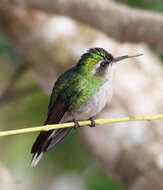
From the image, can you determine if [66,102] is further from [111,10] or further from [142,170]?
[142,170]

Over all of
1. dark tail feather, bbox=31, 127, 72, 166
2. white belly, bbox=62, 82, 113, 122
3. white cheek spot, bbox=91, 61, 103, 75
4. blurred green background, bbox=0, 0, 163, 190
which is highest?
white cheek spot, bbox=91, 61, 103, 75

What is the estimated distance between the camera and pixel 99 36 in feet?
19.8

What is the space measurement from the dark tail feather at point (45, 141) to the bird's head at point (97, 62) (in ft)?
1.36

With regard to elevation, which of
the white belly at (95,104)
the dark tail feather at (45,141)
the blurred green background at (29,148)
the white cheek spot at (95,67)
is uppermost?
the white cheek spot at (95,67)

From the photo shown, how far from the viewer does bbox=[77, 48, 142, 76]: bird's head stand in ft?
9.85

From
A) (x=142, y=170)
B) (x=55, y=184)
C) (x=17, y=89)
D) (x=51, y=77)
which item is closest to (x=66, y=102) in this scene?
(x=142, y=170)

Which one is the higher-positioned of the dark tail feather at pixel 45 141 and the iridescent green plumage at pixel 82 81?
the iridescent green plumage at pixel 82 81

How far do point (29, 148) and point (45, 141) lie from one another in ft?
11.8

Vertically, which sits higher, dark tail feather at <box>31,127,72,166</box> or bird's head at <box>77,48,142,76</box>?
bird's head at <box>77,48,142,76</box>

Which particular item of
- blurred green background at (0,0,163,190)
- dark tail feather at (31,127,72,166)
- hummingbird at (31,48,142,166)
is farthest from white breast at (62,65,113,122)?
blurred green background at (0,0,163,190)

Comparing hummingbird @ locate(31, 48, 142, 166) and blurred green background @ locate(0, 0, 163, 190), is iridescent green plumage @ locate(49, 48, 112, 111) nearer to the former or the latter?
hummingbird @ locate(31, 48, 142, 166)

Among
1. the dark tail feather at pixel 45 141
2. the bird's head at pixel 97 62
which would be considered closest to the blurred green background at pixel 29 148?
the dark tail feather at pixel 45 141

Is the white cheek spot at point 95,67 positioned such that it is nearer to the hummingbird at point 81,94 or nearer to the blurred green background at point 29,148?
the hummingbird at point 81,94

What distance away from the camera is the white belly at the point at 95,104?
300 cm
